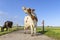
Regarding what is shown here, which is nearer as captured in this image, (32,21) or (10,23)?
(32,21)

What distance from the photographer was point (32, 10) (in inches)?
681

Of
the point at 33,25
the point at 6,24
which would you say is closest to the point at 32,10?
the point at 33,25

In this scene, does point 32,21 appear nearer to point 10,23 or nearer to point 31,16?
point 31,16

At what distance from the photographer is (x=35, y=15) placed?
17625 millimetres

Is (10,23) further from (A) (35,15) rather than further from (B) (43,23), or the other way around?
(A) (35,15)

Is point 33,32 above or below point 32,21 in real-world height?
below

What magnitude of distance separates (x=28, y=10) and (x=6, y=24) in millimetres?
22714

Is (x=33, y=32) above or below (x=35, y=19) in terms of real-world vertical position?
below

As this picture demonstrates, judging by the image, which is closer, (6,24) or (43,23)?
(43,23)

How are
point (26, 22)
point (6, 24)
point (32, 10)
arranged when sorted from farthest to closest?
1. point (6, 24)
2. point (26, 22)
3. point (32, 10)

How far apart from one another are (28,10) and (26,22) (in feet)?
16.6

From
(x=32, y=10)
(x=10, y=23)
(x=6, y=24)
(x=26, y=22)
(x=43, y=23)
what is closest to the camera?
(x=32, y=10)

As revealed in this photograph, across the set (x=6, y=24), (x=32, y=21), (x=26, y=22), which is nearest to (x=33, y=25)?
(x=32, y=21)

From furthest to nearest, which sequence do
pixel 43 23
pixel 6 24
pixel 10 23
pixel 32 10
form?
1. pixel 10 23
2. pixel 6 24
3. pixel 43 23
4. pixel 32 10
